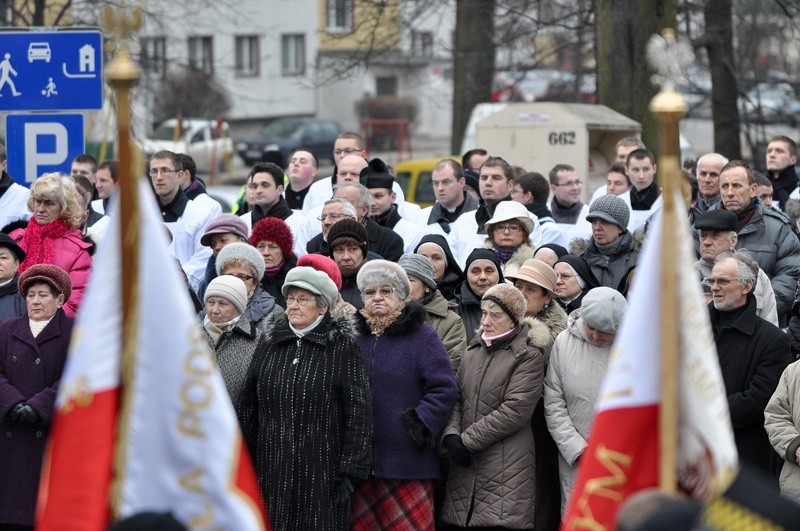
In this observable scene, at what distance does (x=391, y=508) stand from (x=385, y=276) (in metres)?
1.17

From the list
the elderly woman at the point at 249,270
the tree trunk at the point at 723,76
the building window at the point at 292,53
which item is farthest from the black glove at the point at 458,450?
the building window at the point at 292,53

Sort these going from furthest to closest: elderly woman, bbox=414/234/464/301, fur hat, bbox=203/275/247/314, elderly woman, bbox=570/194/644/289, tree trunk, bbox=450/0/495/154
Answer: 1. tree trunk, bbox=450/0/495/154
2. elderly woman, bbox=570/194/644/289
3. elderly woman, bbox=414/234/464/301
4. fur hat, bbox=203/275/247/314

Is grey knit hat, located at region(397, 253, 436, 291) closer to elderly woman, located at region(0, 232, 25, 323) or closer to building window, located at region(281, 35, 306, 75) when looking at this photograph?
elderly woman, located at region(0, 232, 25, 323)

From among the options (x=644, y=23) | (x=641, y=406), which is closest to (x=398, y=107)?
(x=644, y=23)

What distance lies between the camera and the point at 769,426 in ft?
25.5

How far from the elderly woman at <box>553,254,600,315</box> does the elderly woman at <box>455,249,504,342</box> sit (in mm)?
423

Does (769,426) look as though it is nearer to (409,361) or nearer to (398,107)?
(409,361)

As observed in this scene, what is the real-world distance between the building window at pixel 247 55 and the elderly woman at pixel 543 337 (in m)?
40.6

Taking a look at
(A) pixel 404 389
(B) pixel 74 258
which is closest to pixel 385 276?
(A) pixel 404 389

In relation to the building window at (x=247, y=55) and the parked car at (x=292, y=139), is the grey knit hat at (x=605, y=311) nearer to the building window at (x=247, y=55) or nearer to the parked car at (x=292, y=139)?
the parked car at (x=292, y=139)

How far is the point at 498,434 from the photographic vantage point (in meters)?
8.01

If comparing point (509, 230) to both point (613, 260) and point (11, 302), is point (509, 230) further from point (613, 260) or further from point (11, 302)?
point (11, 302)

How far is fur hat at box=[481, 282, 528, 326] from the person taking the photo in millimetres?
8062

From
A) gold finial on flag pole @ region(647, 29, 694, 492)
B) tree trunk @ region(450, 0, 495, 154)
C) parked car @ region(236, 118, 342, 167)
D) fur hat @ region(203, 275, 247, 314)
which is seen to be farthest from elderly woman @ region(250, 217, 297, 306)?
parked car @ region(236, 118, 342, 167)
